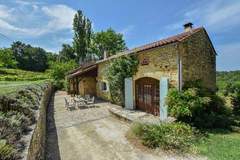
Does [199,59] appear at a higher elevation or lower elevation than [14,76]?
lower

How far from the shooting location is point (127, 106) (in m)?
15.8

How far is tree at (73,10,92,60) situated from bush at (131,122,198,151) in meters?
34.8

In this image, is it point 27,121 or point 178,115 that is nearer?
point 27,121

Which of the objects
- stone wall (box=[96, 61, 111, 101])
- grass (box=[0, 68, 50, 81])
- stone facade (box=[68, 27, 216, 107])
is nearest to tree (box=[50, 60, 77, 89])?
grass (box=[0, 68, 50, 81])

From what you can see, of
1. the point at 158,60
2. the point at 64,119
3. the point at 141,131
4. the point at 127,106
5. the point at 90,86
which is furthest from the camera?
the point at 90,86

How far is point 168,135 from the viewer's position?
27.8ft

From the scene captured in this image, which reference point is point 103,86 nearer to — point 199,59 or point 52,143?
point 199,59

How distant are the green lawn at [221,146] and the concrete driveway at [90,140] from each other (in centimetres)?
144

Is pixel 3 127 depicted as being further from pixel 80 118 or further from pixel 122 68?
pixel 122 68

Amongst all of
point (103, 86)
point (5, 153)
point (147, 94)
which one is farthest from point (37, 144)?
point (103, 86)

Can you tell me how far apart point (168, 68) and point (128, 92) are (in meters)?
4.99

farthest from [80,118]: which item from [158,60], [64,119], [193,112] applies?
[193,112]

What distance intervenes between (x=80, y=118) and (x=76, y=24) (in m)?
31.4

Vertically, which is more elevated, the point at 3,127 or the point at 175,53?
the point at 175,53
